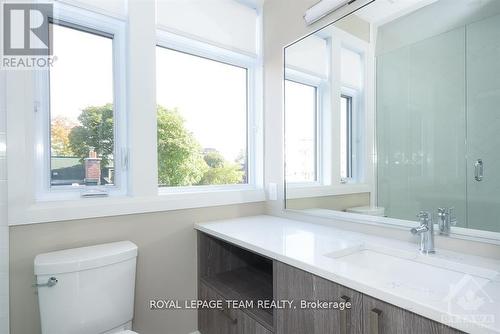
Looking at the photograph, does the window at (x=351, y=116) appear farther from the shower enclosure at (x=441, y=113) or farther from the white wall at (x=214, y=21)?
the white wall at (x=214, y=21)

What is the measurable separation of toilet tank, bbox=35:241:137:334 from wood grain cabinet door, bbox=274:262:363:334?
0.73 m

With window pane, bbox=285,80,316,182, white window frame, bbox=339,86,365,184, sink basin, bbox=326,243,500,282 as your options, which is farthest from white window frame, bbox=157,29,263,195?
sink basin, bbox=326,243,500,282

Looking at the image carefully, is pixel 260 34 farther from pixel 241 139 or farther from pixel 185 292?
pixel 185 292

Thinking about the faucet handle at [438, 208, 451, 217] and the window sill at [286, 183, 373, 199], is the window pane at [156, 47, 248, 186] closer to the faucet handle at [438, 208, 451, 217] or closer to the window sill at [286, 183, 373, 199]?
the window sill at [286, 183, 373, 199]

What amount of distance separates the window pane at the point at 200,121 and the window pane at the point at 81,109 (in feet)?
0.98


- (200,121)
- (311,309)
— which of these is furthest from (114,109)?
(311,309)

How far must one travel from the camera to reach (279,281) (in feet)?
3.86

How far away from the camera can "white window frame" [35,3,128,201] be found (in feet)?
4.55

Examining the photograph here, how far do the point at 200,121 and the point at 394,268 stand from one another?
1443mm

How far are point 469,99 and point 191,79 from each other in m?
1.56

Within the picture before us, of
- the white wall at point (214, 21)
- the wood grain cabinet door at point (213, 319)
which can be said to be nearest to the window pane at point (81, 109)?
the white wall at point (214, 21)

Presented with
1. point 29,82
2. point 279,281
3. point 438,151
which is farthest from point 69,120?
point 438,151

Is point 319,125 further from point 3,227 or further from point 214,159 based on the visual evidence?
point 3,227

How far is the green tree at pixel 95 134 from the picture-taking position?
1507 mm
